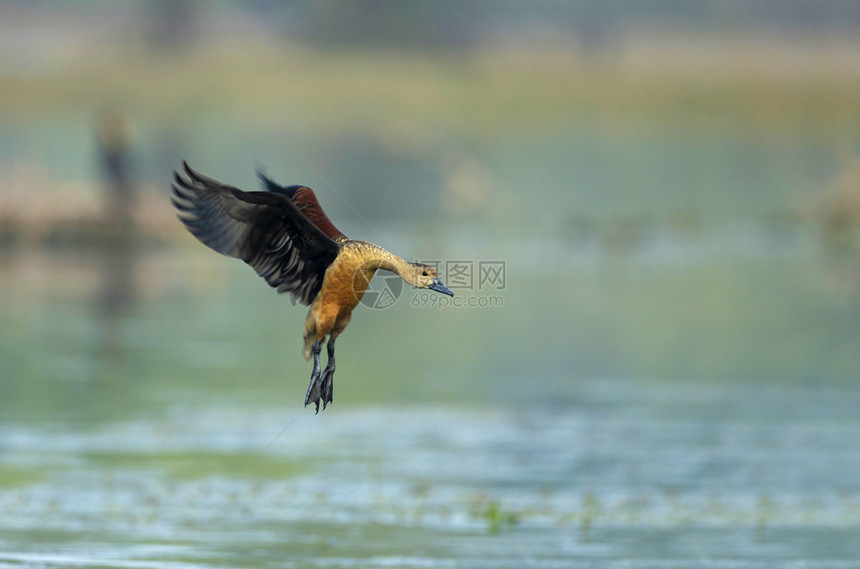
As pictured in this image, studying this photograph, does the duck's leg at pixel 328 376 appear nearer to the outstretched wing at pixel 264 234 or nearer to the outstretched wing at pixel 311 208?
the outstretched wing at pixel 264 234

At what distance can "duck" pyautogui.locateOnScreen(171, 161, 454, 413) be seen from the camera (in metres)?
9.31

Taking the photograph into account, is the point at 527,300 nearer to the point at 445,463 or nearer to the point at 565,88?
the point at 445,463

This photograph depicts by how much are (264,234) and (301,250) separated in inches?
9.6

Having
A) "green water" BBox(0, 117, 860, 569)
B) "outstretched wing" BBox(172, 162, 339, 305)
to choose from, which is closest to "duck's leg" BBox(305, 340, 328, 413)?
"outstretched wing" BBox(172, 162, 339, 305)

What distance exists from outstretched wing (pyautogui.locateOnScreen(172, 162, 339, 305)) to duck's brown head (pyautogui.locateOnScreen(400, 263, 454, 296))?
646 millimetres

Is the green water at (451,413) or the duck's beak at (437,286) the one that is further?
the green water at (451,413)

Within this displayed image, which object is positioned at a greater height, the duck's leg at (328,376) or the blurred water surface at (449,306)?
the blurred water surface at (449,306)

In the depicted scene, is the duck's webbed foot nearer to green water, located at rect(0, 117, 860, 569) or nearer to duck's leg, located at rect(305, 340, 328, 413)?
duck's leg, located at rect(305, 340, 328, 413)

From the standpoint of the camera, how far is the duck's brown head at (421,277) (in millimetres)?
9109

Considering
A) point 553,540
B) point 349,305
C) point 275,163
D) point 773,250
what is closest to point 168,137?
point 275,163

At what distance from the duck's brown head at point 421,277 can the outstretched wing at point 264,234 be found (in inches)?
25.4

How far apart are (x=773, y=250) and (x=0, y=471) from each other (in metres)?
31.7

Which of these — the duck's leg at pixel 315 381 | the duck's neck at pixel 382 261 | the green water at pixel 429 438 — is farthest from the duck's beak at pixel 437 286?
the green water at pixel 429 438

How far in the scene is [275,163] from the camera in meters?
64.3
